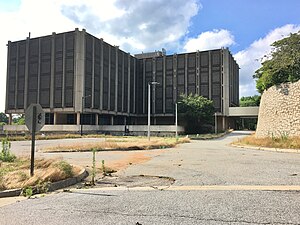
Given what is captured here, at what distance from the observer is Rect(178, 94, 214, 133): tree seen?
61650 mm

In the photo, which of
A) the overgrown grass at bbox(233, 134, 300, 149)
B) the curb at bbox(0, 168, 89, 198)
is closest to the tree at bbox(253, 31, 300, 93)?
the overgrown grass at bbox(233, 134, 300, 149)

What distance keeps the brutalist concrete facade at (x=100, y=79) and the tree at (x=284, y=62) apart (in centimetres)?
4040

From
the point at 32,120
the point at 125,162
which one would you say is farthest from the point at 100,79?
the point at 32,120

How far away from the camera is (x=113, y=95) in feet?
239

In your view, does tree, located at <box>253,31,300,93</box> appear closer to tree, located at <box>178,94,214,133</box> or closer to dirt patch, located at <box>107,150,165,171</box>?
dirt patch, located at <box>107,150,165,171</box>

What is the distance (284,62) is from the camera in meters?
28.0

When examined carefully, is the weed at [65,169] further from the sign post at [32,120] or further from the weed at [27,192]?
the weed at [27,192]

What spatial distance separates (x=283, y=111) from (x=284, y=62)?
4495 millimetres

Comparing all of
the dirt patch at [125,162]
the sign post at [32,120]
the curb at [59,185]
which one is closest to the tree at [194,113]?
the dirt patch at [125,162]

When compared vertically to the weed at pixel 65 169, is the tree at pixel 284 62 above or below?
above

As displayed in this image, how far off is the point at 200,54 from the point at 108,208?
73.5m

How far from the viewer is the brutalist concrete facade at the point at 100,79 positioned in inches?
2510

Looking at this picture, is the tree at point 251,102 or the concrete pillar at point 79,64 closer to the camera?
the concrete pillar at point 79,64

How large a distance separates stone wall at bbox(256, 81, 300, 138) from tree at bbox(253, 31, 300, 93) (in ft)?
3.27
